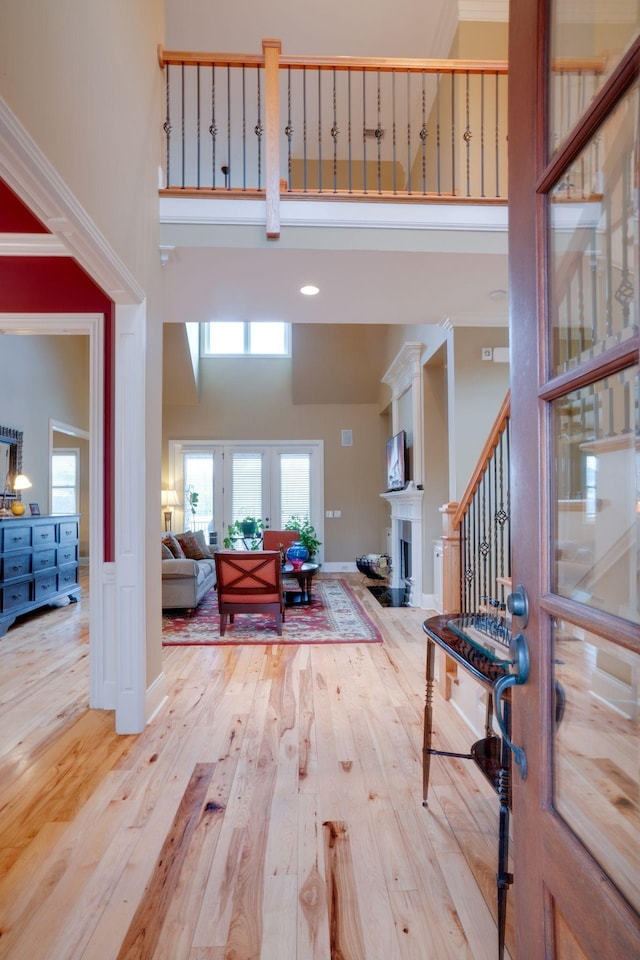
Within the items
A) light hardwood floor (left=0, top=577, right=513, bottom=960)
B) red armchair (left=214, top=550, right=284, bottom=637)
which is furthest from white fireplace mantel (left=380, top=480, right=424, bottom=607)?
light hardwood floor (left=0, top=577, right=513, bottom=960)

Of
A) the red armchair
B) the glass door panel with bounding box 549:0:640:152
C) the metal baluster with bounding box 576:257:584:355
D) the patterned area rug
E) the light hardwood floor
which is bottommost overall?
the patterned area rug

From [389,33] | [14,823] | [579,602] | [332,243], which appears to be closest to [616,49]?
[579,602]

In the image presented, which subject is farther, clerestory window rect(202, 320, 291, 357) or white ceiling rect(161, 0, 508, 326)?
clerestory window rect(202, 320, 291, 357)

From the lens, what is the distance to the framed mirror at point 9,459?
6445mm

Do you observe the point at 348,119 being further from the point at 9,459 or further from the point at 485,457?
the point at 9,459

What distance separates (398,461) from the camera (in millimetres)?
7328

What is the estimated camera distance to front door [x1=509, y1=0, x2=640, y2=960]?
0.73m

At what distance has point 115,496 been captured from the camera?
302 centimetres

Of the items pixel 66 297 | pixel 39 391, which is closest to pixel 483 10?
pixel 66 297

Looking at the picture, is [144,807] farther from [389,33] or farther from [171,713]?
[389,33]

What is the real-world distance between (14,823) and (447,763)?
192cm

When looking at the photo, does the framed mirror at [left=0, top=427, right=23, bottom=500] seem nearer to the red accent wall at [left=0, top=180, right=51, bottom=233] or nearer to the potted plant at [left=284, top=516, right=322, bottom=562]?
the red accent wall at [left=0, top=180, right=51, bottom=233]

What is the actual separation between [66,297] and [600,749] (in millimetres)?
3647

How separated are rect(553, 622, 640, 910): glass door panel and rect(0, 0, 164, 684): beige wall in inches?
81.0
